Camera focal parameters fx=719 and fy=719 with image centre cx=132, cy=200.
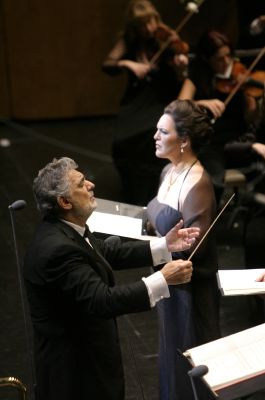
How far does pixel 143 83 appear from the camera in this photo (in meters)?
5.61

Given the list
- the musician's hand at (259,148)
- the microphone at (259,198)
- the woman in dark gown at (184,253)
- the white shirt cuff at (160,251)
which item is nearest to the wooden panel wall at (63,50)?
the microphone at (259,198)

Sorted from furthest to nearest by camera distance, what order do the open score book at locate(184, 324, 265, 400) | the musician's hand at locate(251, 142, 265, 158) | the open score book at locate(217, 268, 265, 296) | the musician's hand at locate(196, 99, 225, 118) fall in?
1. the musician's hand at locate(196, 99, 225, 118)
2. the musician's hand at locate(251, 142, 265, 158)
3. the open score book at locate(217, 268, 265, 296)
4. the open score book at locate(184, 324, 265, 400)

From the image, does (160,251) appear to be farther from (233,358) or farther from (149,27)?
(149,27)

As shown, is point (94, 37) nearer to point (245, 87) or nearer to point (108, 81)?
point (108, 81)

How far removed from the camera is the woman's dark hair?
117 inches

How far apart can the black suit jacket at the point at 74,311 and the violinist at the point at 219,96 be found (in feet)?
8.63

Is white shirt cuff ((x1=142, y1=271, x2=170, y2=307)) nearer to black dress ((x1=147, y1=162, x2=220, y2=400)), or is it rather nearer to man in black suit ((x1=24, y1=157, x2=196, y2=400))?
man in black suit ((x1=24, y1=157, x2=196, y2=400))

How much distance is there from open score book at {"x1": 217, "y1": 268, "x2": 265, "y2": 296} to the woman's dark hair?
0.64m

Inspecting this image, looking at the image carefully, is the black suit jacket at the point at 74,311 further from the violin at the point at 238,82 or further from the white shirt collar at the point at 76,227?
the violin at the point at 238,82

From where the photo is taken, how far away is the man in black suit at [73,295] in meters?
2.25

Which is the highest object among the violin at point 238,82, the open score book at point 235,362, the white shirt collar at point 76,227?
the violin at point 238,82

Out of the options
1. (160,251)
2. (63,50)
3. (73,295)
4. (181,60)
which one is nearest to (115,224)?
(160,251)

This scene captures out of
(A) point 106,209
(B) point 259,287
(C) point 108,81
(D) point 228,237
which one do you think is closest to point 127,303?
(B) point 259,287

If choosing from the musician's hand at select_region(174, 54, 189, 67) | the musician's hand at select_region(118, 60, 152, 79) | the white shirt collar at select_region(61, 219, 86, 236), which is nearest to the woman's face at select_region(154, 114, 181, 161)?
the white shirt collar at select_region(61, 219, 86, 236)
